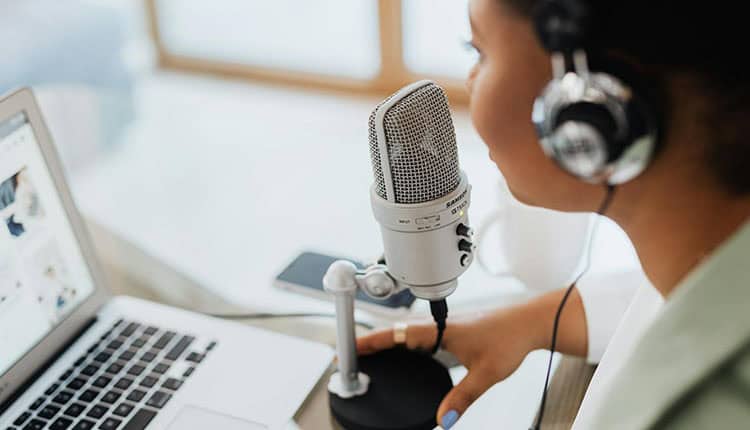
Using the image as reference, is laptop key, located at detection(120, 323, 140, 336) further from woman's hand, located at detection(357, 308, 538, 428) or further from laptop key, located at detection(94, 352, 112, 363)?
woman's hand, located at detection(357, 308, 538, 428)

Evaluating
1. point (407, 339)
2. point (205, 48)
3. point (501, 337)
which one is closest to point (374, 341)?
point (407, 339)

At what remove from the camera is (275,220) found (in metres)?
1.80

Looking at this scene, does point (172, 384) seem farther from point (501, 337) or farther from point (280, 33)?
point (280, 33)

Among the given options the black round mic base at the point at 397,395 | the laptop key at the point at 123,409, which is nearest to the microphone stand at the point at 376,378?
the black round mic base at the point at 397,395

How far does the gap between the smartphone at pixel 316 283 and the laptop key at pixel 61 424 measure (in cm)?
32

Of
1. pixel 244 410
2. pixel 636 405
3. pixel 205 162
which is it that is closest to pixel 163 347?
pixel 244 410

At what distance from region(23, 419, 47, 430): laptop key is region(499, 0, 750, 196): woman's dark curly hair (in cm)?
Answer: 66

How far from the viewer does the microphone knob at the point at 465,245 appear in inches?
30.6

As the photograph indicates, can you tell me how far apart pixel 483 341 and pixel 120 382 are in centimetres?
40

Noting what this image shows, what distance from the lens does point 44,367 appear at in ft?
3.03

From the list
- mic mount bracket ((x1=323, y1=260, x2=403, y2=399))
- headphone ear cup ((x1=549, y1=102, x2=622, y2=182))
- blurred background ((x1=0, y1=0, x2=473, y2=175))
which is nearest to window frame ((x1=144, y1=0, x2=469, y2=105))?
blurred background ((x1=0, y1=0, x2=473, y2=175))

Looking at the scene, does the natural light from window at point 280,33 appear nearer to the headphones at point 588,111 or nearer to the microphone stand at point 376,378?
the microphone stand at point 376,378

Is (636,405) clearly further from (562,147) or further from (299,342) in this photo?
(299,342)

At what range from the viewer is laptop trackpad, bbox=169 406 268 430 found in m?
0.85
